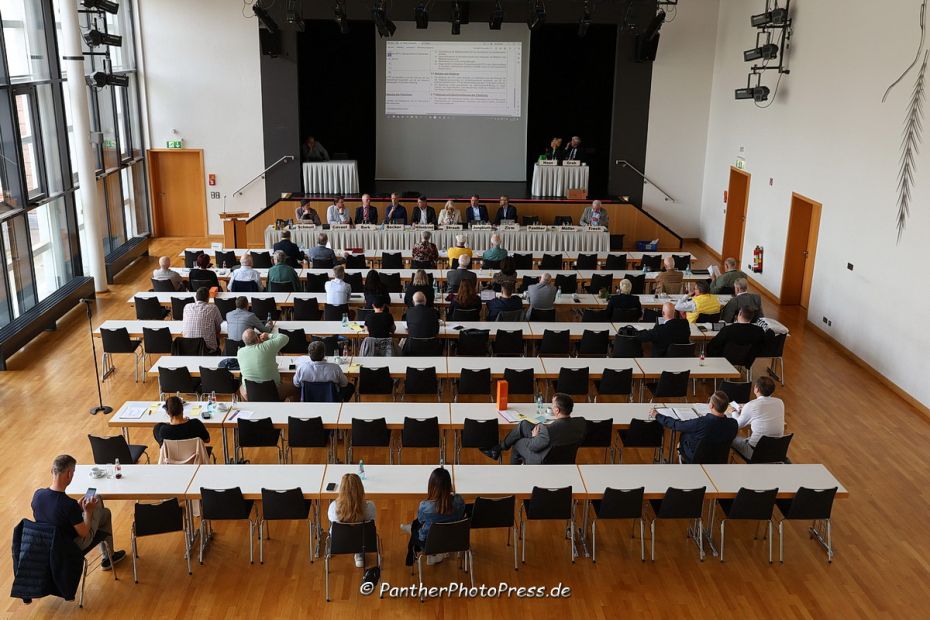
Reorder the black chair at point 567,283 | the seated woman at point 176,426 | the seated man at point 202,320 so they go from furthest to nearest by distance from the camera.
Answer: the black chair at point 567,283 < the seated man at point 202,320 < the seated woman at point 176,426

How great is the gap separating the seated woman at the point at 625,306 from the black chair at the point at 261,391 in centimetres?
508

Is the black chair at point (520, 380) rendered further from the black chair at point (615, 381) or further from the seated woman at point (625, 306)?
the seated woman at point (625, 306)

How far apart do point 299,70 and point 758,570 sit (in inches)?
621

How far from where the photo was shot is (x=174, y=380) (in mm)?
8945

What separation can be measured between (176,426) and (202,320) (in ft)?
10.2

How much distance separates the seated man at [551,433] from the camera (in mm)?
7168

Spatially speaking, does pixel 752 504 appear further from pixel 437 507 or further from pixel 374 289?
pixel 374 289

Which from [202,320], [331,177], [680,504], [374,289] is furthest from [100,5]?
[680,504]

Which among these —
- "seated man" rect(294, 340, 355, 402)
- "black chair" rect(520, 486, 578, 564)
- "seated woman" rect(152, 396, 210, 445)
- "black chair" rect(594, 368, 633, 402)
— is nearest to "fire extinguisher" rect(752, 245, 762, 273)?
"black chair" rect(594, 368, 633, 402)

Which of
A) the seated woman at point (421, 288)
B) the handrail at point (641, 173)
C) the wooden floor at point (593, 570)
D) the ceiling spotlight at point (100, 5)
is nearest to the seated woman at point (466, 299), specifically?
the seated woman at point (421, 288)

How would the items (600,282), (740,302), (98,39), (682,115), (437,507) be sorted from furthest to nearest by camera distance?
(682,115), (98,39), (600,282), (740,302), (437,507)

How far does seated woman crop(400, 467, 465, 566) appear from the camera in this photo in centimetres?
621

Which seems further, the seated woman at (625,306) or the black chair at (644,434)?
the seated woman at (625,306)

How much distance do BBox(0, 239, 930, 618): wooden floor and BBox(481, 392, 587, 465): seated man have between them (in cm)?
82
